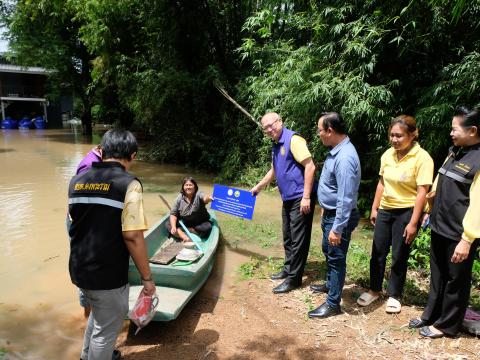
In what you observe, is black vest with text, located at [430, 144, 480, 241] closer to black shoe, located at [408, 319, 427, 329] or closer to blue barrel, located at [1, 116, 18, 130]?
black shoe, located at [408, 319, 427, 329]

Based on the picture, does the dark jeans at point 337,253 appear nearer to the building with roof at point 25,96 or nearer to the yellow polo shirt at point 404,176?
the yellow polo shirt at point 404,176

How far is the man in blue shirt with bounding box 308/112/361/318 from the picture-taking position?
3.29 meters

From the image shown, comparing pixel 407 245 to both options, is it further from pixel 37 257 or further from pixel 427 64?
pixel 37 257

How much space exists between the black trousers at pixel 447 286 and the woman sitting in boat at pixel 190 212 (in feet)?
10.1

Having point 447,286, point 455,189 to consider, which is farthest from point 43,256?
point 455,189

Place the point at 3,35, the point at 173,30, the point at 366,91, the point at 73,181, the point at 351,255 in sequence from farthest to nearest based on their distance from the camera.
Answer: the point at 3,35 → the point at 173,30 → the point at 366,91 → the point at 351,255 → the point at 73,181

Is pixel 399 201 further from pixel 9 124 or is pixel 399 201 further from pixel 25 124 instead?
pixel 9 124

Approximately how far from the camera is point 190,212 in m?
5.55

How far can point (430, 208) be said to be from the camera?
133 inches

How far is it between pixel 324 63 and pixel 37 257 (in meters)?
6.06

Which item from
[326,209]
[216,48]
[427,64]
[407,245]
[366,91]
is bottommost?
[407,245]

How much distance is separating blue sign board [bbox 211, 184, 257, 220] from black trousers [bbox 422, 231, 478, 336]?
2.38m

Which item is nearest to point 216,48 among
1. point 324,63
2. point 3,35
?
point 324,63

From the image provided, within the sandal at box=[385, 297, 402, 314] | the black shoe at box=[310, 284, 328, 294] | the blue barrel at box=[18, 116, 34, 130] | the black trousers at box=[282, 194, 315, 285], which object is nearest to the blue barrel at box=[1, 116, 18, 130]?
the blue barrel at box=[18, 116, 34, 130]
